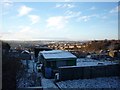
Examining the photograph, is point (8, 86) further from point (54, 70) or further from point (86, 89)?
point (54, 70)

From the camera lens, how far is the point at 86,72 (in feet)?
28.2

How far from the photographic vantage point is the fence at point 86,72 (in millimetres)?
8352

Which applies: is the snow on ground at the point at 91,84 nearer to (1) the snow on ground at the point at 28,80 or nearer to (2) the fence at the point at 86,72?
(2) the fence at the point at 86,72

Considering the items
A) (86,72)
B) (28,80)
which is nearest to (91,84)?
(86,72)

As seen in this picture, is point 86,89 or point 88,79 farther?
point 88,79

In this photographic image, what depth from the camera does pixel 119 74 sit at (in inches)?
355

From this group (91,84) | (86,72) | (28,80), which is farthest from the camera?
(86,72)

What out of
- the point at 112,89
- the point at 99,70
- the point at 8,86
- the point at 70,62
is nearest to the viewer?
the point at 8,86

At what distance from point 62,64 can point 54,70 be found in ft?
2.24

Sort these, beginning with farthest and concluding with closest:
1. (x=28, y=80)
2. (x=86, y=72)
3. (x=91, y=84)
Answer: (x=86, y=72) → (x=28, y=80) → (x=91, y=84)

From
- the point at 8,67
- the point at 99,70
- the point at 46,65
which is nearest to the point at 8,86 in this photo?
the point at 8,67

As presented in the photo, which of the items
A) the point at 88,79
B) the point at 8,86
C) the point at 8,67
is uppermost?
the point at 8,67

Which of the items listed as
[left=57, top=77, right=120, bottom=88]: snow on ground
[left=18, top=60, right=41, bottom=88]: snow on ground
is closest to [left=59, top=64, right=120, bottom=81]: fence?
[left=57, top=77, right=120, bottom=88]: snow on ground

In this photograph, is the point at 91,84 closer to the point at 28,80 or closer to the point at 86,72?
the point at 86,72
